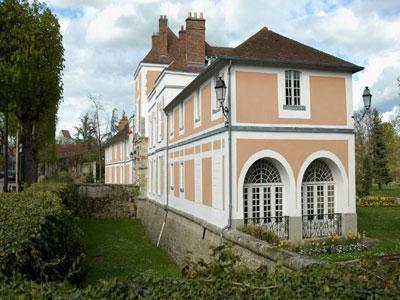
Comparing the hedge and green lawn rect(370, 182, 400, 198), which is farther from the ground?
the hedge

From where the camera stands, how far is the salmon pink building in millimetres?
13172

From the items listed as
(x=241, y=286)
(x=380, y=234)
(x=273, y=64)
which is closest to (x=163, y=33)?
(x=273, y=64)

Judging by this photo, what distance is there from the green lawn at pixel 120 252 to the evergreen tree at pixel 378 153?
101 feet

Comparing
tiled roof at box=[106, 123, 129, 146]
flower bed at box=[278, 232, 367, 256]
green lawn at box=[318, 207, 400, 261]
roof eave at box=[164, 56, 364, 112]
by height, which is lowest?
green lawn at box=[318, 207, 400, 261]

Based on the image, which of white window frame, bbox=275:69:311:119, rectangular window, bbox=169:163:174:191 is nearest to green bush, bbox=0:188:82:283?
white window frame, bbox=275:69:311:119

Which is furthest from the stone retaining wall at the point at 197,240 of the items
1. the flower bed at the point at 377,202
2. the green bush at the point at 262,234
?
the flower bed at the point at 377,202

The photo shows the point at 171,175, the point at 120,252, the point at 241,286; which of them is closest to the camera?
the point at 241,286

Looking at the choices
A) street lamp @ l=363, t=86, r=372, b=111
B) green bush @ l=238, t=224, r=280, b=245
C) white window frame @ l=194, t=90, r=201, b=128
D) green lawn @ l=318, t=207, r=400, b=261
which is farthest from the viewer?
white window frame @ l=194, t=90, r=201, b=128

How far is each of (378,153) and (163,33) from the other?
30.2 m

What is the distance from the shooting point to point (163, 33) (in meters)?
29.9

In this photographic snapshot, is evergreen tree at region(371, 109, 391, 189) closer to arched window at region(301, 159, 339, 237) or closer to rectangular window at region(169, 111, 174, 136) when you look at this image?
rectangular window at region(169, 111, 174, 136)

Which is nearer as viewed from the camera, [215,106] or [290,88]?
[290,88]

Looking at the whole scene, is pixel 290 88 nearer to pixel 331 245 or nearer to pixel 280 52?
pixel 280 52

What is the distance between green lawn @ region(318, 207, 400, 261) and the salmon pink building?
1.34 m
